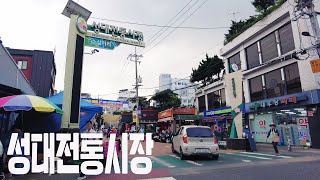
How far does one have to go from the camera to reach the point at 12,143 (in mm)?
8664

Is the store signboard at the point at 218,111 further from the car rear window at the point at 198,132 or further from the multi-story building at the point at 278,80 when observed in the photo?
the car rear window at the point at 198,132

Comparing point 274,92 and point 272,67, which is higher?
point 272,67

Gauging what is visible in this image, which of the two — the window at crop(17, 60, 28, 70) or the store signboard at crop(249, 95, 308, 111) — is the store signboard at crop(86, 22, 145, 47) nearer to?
the store signboard at crop(249, 95, 308, 111)

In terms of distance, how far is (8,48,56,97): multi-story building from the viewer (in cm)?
3397

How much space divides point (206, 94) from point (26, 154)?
2874 cm

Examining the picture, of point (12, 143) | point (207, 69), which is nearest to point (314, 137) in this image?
point (12, 143)

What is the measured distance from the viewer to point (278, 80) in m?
21.6

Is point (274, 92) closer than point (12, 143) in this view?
No

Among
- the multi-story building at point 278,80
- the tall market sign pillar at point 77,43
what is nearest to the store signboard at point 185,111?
the multi-story building at point 278,80

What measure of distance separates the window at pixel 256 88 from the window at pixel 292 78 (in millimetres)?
3421

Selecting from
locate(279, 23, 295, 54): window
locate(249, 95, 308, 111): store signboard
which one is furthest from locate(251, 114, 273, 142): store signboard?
locate(279, 23, 295, 54): window

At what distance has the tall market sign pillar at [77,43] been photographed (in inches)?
421

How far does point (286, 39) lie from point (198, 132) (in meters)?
13.1

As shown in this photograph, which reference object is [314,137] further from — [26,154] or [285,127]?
[26,154]
